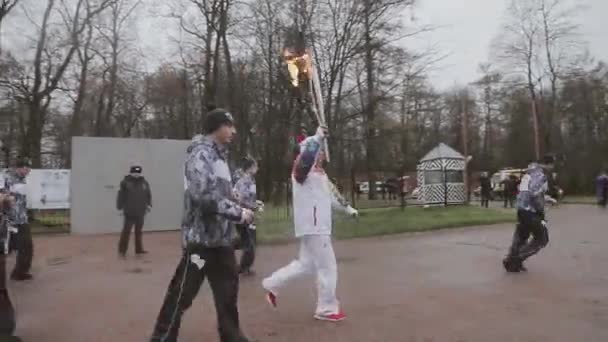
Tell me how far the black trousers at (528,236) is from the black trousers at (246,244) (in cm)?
400

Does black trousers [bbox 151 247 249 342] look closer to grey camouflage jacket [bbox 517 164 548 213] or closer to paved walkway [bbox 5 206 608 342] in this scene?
paved walkway [bbox 5 206 608 342]

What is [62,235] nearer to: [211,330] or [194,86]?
[211,330]

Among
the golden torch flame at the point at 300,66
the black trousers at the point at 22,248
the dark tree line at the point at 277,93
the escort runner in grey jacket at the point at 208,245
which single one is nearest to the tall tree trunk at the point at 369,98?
the dark tree line at the point at 277,93

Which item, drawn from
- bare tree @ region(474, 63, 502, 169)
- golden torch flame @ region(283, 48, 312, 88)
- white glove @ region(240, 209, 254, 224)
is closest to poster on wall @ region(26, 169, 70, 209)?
golden torch flame @ region(283, 48, 312, 88)

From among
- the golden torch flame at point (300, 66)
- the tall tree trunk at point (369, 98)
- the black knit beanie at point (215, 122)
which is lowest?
the black knit beanie at point (215, 122)

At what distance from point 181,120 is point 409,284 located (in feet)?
115

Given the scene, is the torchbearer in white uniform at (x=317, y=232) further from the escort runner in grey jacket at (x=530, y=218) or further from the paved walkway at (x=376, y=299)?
the escort runner in grey jacket at (x=530, y=218)

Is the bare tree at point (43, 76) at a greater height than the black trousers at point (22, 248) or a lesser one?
greater

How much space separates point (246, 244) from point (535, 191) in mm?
4403

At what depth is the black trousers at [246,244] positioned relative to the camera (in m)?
9.28

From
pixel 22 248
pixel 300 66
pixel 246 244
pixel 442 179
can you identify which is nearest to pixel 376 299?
pixel 246 244

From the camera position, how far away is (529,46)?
4447 cm

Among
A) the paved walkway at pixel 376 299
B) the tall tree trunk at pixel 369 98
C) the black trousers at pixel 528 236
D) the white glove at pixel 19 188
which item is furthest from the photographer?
the tall tree trunk at pixel 369 98

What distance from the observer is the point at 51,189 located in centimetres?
2200
